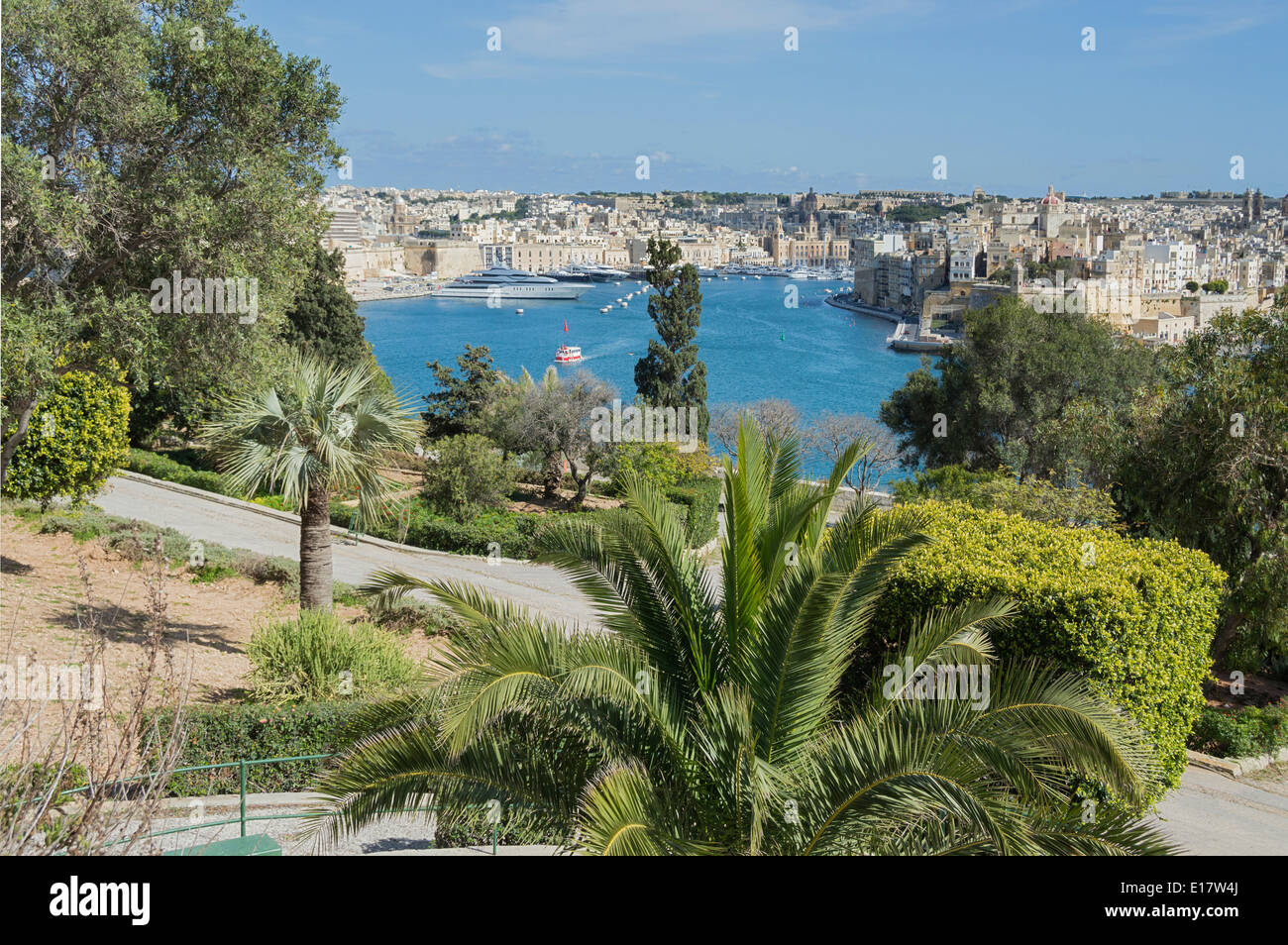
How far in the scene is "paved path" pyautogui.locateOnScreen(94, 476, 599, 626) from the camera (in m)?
17.6

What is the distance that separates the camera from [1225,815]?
9820mm

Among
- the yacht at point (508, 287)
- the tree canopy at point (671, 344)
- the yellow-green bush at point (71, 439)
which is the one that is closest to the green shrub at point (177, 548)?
the yellow-green bush at point (71, 439)

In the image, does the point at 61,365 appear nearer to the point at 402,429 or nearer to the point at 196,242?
the point at 196,242

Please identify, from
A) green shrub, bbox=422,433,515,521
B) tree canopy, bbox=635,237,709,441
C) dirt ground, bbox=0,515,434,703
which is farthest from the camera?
tree canopy, bbox=635,237,709,441

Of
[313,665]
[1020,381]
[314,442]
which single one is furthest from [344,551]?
[1020,381]

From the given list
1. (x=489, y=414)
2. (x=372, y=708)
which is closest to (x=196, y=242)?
(x=372, y=708)

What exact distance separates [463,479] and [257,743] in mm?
14034

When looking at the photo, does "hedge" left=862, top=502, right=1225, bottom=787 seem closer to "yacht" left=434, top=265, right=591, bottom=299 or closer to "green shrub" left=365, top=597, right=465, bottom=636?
"green shrub" left=365, top=597, right=465, bottom=636

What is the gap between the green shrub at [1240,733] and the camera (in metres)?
11.1

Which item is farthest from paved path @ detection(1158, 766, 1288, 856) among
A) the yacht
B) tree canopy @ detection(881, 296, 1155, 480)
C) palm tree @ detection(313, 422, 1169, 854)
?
the yacht

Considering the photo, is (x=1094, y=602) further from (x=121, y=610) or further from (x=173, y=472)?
(x=173, y=472)

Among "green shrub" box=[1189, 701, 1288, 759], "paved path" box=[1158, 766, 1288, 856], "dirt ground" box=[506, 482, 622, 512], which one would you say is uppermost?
"dirt ground" box=[506, 482, 622, 512]

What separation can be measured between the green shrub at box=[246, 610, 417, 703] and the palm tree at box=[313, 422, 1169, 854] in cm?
400

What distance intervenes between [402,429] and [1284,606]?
10883 mm
